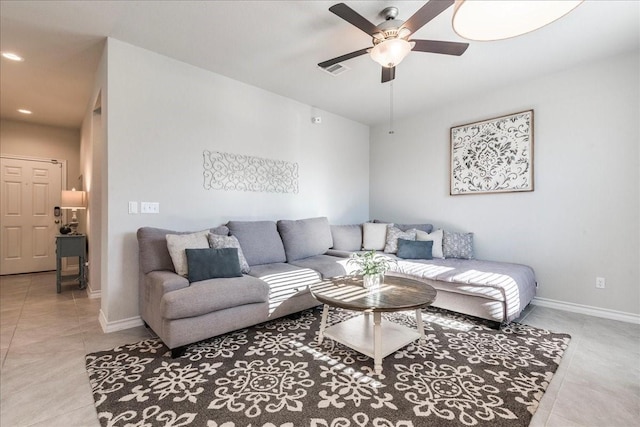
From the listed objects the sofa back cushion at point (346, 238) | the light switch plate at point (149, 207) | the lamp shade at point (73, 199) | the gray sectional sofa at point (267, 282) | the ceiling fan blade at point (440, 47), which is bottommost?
the gray sectional sofa at point (267, 282)

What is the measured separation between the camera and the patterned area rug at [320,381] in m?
1.52

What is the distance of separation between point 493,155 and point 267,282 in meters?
3.37

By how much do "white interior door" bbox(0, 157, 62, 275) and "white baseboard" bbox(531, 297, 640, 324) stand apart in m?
7.98

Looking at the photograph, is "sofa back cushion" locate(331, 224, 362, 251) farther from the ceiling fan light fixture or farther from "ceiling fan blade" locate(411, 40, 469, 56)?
"ceiling fan blade" locate(411, 40, 469, 56)

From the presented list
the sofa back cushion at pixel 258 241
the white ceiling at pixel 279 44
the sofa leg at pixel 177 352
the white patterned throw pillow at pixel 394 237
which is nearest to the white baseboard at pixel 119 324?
the sofa leg at pixel 177 352

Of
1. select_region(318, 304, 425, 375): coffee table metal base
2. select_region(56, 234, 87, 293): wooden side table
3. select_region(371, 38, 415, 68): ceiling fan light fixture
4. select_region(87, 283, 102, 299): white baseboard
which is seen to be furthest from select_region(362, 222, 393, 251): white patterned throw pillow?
select_region(56, 234, 87, 293): wooden side table

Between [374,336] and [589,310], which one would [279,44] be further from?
[589,310]

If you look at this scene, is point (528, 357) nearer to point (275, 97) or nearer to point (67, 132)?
point (275, 97)

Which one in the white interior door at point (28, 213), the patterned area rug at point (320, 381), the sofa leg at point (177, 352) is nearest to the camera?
the patterned area rug at point (320, 381)

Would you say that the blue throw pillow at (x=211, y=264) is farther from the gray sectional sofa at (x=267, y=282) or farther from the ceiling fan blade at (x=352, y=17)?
the ceiling fan blade at (x=352, y=17)

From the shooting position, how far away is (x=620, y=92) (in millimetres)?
2934

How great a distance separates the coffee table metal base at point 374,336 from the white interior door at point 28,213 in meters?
5.94

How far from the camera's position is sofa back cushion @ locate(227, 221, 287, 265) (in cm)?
318

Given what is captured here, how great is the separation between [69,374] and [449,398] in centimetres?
252
